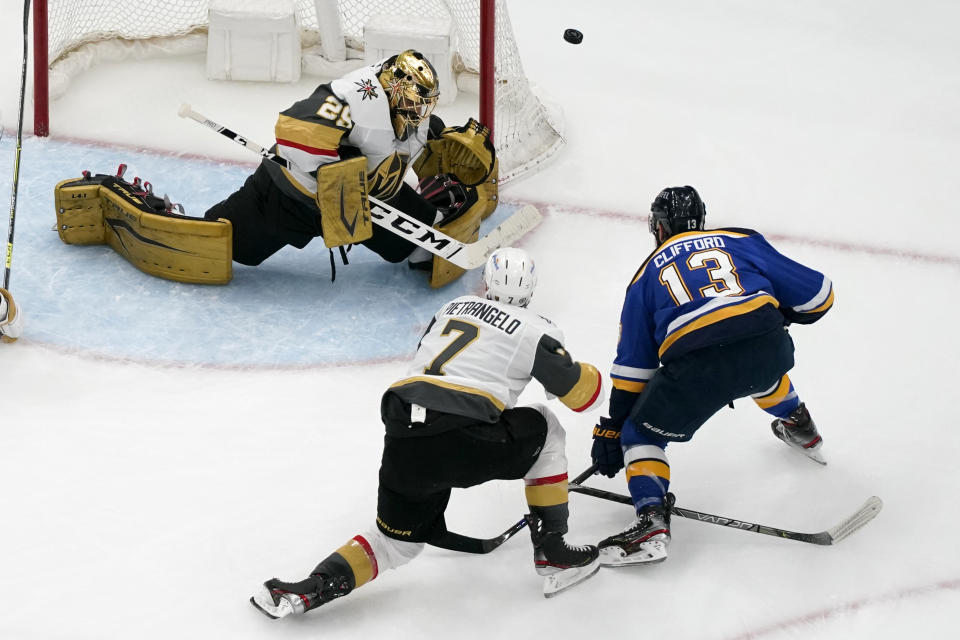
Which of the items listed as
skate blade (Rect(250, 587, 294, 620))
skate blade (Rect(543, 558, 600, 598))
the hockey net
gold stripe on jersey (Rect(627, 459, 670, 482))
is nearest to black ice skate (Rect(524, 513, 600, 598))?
skate blade (Rect(543, 558, 600, 598))

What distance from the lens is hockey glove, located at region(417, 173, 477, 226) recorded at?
4.42 m

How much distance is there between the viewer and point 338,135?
398 cm

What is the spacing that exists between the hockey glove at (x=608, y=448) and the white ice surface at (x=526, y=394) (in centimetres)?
18

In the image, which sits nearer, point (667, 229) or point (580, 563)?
point (580, 563)

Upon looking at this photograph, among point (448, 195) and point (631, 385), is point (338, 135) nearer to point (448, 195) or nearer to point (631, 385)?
point (448, 195)

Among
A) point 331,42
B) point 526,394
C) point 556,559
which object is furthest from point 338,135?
point 331,42

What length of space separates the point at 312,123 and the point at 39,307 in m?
1.06

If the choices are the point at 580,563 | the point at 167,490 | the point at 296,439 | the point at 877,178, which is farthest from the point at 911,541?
the point at 877,178

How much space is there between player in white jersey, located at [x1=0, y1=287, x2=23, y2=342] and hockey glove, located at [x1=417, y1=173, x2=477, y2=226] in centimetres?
137

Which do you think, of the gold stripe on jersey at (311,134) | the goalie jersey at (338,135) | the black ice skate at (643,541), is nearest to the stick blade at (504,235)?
the goalie jersey at (338,135)

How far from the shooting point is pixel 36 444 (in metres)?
3.50

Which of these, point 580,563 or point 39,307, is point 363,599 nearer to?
point 580,563

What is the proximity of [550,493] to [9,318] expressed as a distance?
5.89 feet

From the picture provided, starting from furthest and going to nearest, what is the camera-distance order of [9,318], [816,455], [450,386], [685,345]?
[9,318] < [816,455] < [685,345] < [450,386]
